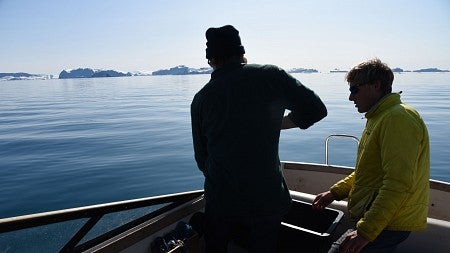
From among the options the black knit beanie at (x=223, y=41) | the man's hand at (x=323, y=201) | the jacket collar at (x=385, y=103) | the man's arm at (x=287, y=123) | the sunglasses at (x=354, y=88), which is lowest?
the man's hand at (x=323, y=201)

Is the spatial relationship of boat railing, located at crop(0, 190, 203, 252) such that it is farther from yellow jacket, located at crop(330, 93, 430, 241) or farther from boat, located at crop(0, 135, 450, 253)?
yellow jacket, located at crop(330, 93, 430, 241)

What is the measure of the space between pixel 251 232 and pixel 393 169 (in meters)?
1.01

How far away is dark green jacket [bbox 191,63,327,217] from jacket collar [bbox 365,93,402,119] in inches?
14.4

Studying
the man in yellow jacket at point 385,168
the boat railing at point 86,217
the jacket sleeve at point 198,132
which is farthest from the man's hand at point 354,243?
the boat railing at point 86,217

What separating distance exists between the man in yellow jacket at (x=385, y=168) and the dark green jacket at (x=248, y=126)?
0.37m

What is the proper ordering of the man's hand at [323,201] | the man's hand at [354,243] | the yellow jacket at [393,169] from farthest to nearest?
the man's hand at [323,201] < the man's hand at [354,243] < the yellow jacket at [393,169]

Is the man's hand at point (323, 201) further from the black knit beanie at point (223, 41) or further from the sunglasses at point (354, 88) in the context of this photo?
the black knit beanie at point (223, 41)

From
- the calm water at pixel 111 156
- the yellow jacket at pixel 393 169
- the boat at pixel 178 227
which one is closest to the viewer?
the yellow jacket at pixel 393 169

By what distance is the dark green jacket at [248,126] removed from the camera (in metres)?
1.96

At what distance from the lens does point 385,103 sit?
2078 millimetres

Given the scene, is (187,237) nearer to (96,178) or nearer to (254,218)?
(254,218)

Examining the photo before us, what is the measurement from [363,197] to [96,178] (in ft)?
34.8

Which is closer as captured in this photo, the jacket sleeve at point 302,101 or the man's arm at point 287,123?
the jacket sleeve at point 302,101

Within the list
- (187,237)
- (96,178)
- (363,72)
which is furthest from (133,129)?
(363,72)
